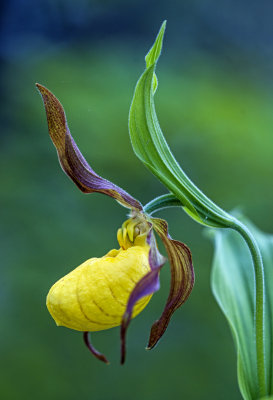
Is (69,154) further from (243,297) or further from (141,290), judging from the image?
(243,297)

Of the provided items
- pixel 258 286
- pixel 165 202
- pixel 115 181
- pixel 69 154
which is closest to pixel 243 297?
pixel 258 286

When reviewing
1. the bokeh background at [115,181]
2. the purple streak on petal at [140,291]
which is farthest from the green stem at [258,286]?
the bokeh background at [115,181]

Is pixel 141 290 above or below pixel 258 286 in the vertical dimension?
above

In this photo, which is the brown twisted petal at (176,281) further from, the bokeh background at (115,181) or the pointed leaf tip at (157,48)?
the bokeh background at (115,181)

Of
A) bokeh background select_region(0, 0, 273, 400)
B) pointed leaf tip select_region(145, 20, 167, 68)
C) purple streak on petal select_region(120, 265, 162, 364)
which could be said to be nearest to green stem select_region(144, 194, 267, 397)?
purple streak on petal select_region(120, 265, 162, 364)

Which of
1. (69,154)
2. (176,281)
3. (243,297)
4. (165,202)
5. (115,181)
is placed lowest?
(243,297)

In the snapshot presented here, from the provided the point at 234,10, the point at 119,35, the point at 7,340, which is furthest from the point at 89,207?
the point at 234,10
